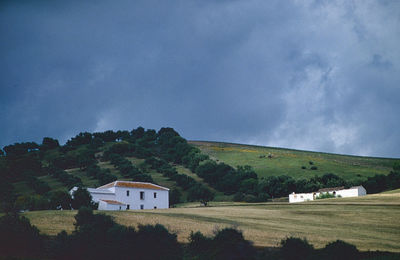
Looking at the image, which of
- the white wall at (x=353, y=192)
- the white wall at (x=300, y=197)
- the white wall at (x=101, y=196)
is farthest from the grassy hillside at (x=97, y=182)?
the white wall at (x=101, y=196)

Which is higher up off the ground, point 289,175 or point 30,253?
point 289,175

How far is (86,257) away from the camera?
93.8 ft

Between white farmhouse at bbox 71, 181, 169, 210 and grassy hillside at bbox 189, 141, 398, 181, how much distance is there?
48.5m

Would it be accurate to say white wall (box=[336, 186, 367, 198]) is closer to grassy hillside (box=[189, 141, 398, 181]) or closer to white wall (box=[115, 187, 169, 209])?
grassy hillside (box=[189, 141, 398, 181])

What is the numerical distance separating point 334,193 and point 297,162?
1436 inches

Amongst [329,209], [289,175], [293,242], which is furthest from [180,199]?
[293,242]

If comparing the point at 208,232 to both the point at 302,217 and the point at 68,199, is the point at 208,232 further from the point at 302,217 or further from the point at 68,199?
the point at 68,199

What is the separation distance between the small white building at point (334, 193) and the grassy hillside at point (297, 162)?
48.5ft

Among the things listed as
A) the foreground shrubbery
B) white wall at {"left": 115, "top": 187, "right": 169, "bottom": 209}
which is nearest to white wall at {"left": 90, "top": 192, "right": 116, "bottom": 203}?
white wall at {"left": 115, "top": 187, "right": 169, "bottom": 209}

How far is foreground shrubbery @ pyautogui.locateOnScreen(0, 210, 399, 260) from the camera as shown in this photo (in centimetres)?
2892

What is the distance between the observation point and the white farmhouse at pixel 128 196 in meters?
73.9

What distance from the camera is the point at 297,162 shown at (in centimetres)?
13688

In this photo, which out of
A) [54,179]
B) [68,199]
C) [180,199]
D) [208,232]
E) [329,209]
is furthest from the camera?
[54,179]

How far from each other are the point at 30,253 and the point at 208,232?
14.6 metres
